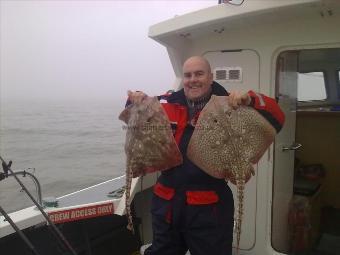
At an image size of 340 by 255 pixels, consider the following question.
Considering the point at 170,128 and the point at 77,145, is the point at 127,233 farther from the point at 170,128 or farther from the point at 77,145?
the point at 77,145

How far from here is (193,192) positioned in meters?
2.57

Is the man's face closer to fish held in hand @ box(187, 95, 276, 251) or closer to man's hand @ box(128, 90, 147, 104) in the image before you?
fish held in hand @ box(187, 95, 276, 251)

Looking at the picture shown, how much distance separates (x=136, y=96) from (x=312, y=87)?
4.88 metres

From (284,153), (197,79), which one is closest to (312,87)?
(284,153)

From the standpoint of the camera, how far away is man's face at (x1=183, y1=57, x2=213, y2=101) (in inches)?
105

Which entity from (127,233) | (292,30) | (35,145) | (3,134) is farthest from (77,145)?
(292,30)

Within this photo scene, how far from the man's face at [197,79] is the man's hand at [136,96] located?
0.32 metres

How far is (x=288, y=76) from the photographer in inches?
161

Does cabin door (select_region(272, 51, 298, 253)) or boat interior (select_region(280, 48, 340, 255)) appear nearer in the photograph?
cabin door (select_region(272, 51, 298, 253))

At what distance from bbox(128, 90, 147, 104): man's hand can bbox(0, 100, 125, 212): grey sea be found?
8.79m

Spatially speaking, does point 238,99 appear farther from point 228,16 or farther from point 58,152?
point 58,152

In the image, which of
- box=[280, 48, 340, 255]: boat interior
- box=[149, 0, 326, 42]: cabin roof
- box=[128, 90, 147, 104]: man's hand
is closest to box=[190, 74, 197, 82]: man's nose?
box=[128, 90, 147, 104]: man's hand

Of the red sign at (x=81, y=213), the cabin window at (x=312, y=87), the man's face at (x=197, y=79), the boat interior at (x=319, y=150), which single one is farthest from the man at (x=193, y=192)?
the cabin window at (x=312, y=87)

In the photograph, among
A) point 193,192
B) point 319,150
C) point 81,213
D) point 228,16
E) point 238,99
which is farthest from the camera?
point 319,150
